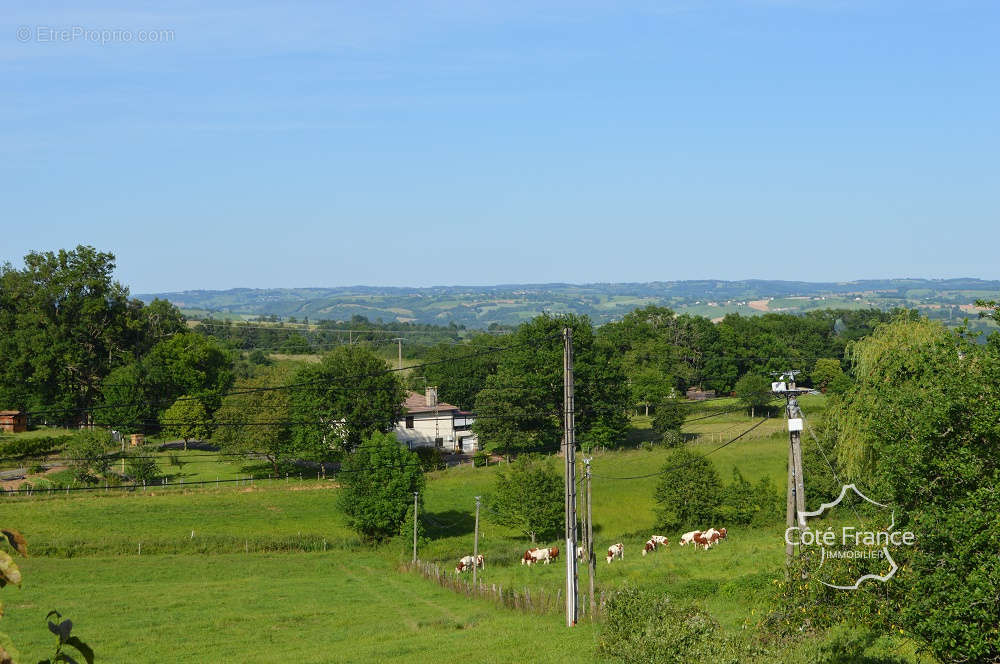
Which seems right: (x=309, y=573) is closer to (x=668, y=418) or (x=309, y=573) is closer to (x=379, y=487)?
(x=379, y=487)

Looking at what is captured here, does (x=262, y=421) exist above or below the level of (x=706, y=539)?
above

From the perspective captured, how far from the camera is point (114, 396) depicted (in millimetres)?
88188

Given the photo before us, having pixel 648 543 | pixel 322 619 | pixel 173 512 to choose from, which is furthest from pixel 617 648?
pixel 173 512

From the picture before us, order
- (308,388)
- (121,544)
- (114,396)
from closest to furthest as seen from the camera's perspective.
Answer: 1. (121,544)
2. (308,388)
3. (114,396)

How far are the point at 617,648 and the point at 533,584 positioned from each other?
65.0 feet

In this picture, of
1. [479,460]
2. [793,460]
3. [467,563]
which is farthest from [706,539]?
[479,460]

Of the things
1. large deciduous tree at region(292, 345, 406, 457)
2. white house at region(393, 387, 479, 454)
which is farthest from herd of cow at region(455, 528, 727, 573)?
white house at region(393, 387, 479, 454)

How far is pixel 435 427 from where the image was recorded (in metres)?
88.0

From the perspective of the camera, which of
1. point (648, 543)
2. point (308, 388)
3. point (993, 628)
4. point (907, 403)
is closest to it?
point (993, 628)

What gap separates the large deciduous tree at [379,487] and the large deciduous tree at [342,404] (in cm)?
1590

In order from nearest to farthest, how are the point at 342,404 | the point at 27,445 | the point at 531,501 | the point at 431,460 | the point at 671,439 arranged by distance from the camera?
the point at 531,501
the point at 27,445
the point at 342,404
the point at 431,460
the point at 671,439

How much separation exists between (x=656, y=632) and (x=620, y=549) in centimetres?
2834

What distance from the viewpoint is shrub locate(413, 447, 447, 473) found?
75.1 metres

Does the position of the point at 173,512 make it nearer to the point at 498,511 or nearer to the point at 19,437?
the point at 498,511
